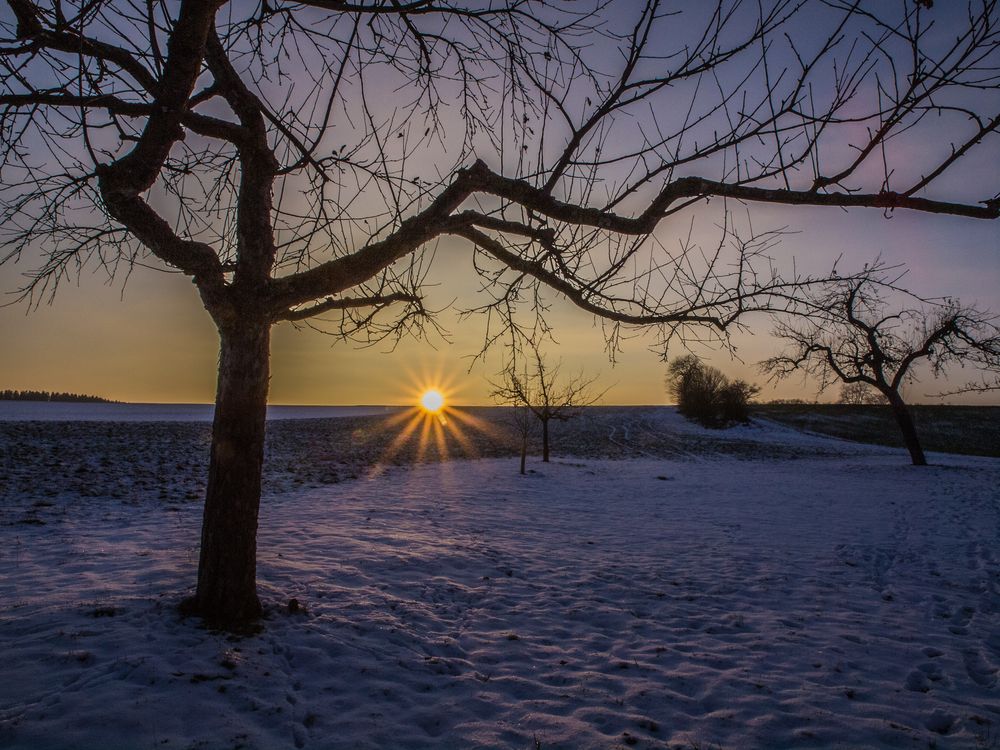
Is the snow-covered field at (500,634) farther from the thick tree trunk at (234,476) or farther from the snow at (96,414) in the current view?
the snow at (96,414)

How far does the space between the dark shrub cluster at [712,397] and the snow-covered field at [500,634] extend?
32939 millimetres

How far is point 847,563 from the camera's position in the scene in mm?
7352

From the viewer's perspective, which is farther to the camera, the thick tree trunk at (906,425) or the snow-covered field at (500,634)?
the thick tree trunk at (906,425)

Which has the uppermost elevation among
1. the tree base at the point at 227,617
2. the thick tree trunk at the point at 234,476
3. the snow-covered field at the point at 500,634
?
the thick tree trunk at the point at 234,476

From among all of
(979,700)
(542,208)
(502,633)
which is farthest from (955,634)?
(542,208)

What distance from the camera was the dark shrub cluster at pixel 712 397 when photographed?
41.6 meters

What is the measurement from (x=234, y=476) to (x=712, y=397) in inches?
1732

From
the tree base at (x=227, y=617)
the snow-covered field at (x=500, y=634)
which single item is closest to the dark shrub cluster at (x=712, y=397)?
the snow-covered field at (x=500, y=634)

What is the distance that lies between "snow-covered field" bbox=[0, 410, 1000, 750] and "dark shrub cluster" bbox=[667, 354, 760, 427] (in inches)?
1297

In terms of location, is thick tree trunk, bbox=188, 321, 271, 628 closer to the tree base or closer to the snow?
the tree base

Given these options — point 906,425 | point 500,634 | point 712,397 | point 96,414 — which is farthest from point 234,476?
point 96,414

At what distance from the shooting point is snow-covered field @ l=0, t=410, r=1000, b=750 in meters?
3.03

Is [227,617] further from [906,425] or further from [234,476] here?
[906,425]

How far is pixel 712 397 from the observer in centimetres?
4284
